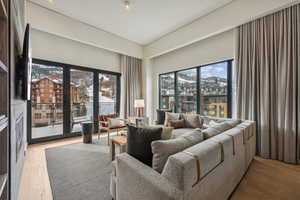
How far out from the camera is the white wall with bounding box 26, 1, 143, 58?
3195mm

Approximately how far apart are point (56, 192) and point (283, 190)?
2.99m

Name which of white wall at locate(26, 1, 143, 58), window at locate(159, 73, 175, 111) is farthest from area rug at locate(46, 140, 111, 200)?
white wall at locate(26, 1, 143, 58)

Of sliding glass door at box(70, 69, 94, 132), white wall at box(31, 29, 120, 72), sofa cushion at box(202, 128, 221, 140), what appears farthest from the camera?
sliding glass door at box(70, 69, 94, 132)

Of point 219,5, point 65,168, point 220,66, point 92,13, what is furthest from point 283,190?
point 92,13

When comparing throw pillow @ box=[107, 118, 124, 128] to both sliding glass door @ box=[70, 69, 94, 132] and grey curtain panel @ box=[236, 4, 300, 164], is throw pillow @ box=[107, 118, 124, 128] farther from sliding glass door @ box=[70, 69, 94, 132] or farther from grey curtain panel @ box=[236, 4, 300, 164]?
grey curtain panel @ box=[236, 4, 300, 164]

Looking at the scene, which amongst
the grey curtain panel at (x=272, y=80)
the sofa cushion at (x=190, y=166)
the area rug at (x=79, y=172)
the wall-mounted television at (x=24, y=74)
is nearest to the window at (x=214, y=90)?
the grey curtain panel at (x=272, y=80)

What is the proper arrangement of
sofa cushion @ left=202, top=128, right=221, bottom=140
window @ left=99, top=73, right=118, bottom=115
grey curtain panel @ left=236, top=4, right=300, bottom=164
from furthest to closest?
window @ left=99, top=73, right=118, bottom=115 < grey curtain panel @ left=236, top=4, right=300, bottom=164 < sofa cushion @ left=202, top=128, right=221, bottom=140

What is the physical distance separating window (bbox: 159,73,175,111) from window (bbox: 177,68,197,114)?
27cm

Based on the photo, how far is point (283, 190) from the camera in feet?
5.86

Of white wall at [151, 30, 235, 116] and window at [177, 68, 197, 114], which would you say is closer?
white wall at [151, 30, 235, 116]

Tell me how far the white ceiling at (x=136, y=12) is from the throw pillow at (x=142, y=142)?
3054mm

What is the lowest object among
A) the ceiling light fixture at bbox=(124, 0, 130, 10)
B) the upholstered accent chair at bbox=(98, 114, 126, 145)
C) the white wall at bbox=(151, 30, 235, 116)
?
the upholstered accent chair at bbox=(98, 114, 126, 145)

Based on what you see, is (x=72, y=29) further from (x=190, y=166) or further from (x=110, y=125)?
(x=190, y=166)

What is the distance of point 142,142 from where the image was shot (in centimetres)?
143
